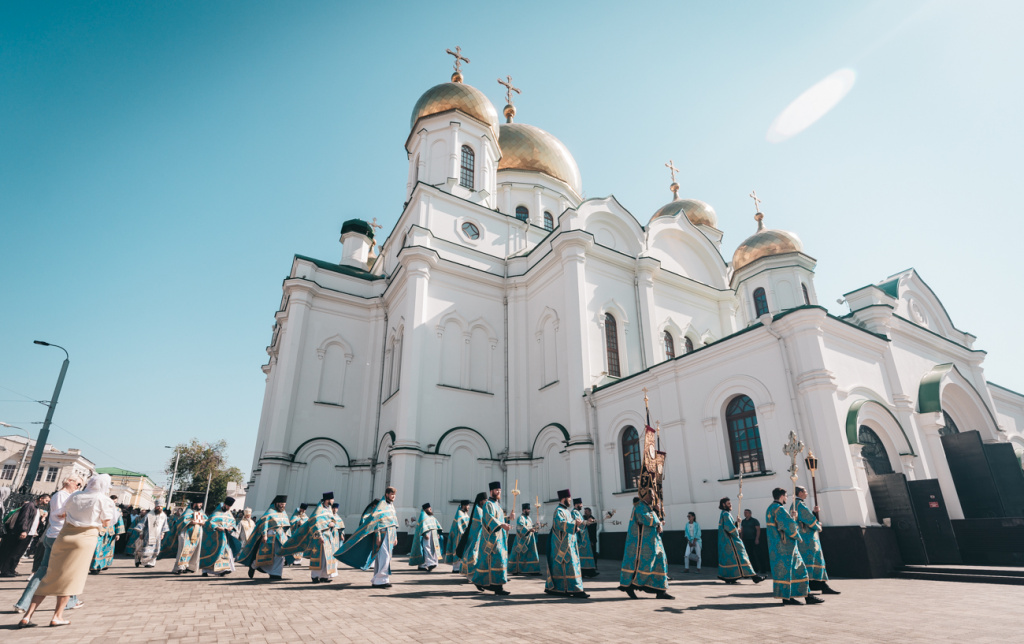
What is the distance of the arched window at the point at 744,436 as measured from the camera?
12.0 m

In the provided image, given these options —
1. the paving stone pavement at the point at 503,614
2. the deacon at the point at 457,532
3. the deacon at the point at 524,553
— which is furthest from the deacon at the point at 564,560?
the deacon at the point at 457,532

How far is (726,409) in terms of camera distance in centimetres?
1287

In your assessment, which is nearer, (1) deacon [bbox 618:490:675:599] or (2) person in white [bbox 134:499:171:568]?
(1) deacon [bbox 618:490:675:599]

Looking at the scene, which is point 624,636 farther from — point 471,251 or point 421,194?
point 421,194

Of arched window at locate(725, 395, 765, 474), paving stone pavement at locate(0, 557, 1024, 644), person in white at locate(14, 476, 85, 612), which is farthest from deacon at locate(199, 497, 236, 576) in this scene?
arched window at locate(725, 395, 765, 474)

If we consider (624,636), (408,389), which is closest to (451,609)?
(624,636)

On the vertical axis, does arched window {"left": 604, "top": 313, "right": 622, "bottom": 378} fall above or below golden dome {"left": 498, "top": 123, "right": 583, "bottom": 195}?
below

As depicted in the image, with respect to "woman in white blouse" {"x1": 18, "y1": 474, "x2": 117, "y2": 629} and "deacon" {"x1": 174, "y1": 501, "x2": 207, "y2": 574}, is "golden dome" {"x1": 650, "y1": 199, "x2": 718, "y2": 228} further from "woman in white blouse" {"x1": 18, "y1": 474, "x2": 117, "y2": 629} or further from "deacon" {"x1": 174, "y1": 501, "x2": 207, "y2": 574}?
"woman in white blouse" {"x1": 18, "y1": 474, "x2": 117, "y2": 629}

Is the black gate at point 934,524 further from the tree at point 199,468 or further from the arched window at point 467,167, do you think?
the tree at point 199,468

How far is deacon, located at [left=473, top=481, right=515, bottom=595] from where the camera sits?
26.9 ft

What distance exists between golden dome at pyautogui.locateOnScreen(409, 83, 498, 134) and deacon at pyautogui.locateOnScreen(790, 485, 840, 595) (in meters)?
20.9

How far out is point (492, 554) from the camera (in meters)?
8.31

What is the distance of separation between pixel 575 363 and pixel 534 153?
14.3 m

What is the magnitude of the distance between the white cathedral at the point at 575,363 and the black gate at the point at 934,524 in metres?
0.89
